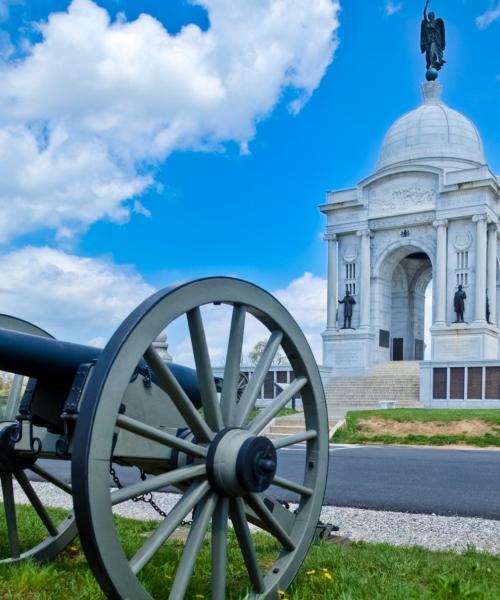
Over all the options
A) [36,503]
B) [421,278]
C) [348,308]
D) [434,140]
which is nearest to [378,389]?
[348,308]

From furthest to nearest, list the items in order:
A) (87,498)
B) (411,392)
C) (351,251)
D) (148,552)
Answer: (351,251) < (411,392) < (148,552) < (87,498)

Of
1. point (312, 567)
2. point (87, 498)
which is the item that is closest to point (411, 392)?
point (312, 567)

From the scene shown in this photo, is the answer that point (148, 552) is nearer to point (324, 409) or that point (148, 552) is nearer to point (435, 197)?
point (324, 409)

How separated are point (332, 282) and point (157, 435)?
1432 inches

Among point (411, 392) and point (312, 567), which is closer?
point (312, 567)

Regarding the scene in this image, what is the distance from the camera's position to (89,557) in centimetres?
299

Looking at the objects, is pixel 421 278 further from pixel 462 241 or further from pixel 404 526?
pixel 404 526

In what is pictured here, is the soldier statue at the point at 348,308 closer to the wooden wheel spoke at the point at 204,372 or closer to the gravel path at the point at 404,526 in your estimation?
the gravel path at the point at 404,526

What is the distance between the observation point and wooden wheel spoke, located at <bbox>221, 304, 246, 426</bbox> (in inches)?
149

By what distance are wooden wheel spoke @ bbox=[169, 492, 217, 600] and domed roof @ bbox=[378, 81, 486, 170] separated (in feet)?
121

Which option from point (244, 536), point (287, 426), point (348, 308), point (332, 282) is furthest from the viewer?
point (332, 282)

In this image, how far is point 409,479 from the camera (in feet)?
36.9

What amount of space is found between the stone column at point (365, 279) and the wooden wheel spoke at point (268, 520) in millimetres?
34228

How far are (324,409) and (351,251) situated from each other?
3521cm
